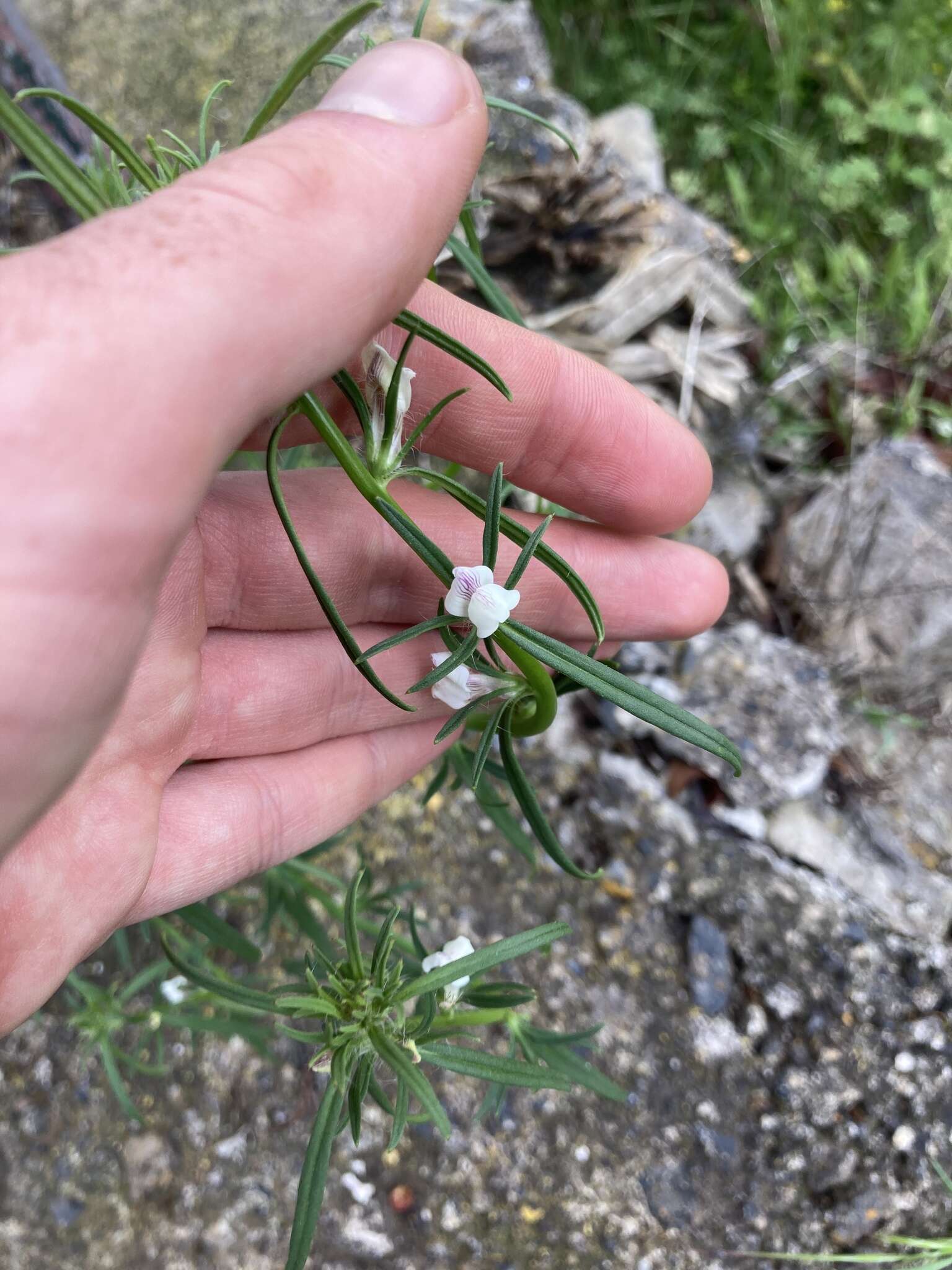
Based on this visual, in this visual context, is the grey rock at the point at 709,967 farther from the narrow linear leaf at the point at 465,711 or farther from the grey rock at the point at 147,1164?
the grey rock at the point at 147,1164

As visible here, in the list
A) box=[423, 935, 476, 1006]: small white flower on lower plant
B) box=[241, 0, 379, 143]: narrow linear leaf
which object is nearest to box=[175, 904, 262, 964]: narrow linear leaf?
box=[423, 935, 476, 1006]: small white flower on lower plant

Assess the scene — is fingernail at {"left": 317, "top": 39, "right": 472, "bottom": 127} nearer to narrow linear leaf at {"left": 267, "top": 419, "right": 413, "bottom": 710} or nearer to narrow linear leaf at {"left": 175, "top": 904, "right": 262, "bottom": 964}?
narrow linear leaf at {"left": 267, "top": 419, "right": 413, "bottom": 710}

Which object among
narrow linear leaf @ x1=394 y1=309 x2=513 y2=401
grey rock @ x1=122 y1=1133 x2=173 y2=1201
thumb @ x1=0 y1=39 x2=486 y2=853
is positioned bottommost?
grey rock @ x1=122 y1=1133 x2=173 y2=1201

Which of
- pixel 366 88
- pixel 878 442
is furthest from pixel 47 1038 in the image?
pixel 878 442

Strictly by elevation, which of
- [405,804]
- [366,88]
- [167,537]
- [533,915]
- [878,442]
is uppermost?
[366,88]

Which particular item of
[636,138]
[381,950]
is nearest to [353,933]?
[381,950]

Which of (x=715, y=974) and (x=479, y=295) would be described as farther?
(x=479, y=295)

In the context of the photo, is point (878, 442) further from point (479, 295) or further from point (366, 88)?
point (366, 88)

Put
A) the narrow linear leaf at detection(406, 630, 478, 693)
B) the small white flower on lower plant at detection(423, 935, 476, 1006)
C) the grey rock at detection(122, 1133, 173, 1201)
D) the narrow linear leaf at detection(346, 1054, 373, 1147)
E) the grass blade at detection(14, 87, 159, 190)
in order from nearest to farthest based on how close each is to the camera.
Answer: the grass blade at detection(14, 87, 159, 190) → the narrow linear leaf at detection(406, 630, 478, 693) → the narrow linear leaf at detection(346, 1054, 373, 1147) → the small white flower on lower plant at detection(423, 935, 476, 1006) → the grey rock at detection(122, 1133, 173, 1201)
